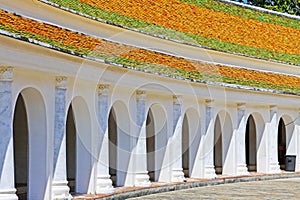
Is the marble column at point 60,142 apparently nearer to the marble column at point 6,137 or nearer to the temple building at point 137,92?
the temple building at point 137,92

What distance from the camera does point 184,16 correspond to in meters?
32.8

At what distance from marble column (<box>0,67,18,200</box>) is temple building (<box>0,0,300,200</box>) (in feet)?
0.08

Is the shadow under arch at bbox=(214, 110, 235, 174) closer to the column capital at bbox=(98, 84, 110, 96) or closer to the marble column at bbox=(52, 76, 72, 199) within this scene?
the column capital at bbox=(98, 84, 110, 96)

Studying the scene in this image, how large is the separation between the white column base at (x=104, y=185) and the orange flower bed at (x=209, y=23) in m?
6.56

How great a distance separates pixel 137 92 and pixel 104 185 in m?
4.07

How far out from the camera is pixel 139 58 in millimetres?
24656

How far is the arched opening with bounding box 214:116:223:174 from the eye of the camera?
32906 millimetres

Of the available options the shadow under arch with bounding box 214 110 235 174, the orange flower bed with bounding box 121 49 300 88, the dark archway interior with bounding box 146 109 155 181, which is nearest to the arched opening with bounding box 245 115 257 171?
the orange flower bed with bounding box 121 49 300 88

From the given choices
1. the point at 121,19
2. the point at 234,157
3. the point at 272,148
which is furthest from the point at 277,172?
the point at 121,19

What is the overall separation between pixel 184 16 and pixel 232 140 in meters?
6.25

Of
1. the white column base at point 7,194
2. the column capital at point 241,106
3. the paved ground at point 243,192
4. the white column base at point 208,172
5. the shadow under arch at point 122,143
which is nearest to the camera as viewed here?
the white column base at point 7,194

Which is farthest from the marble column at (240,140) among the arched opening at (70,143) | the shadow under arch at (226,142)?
the arched opening at (70,143)

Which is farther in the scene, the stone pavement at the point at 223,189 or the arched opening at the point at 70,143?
the arched opening at the point at 70,143

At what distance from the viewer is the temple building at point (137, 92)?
17766mm
